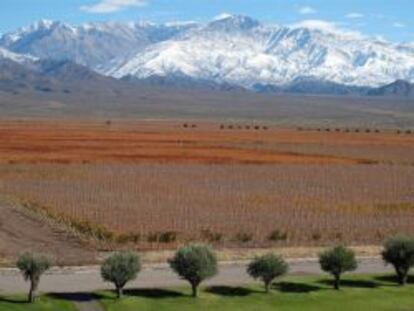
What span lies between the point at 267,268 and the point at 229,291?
1491 millimetres

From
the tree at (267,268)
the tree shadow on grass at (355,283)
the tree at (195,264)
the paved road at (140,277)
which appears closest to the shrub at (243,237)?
the paved road at (140,277)

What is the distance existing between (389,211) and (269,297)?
1025 inches

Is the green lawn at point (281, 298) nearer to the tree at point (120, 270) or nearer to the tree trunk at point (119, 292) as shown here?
the tree trunk at point (119, 292)

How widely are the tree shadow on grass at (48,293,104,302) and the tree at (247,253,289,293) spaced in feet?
17.8

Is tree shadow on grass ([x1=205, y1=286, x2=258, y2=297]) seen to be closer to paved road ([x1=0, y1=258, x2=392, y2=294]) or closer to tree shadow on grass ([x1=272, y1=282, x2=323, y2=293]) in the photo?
paved road ([x1=0, y1=258, x2=392, y2=294])

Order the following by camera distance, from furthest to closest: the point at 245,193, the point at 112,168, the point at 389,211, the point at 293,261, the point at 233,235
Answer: the point at 112,168 → the point at 245,193 → the point at 389,211 → the point at 233,235 → the point at 293,261

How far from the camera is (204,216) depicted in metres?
51.4

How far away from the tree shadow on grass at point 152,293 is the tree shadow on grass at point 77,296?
1.08 metres

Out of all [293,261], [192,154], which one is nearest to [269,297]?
[293,261]

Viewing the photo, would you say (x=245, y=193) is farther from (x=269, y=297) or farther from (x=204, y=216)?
(x=269, y=297)

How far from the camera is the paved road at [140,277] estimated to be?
31953 mm

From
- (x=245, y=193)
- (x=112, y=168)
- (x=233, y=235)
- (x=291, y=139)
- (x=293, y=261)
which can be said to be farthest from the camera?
(x=291, y=139)

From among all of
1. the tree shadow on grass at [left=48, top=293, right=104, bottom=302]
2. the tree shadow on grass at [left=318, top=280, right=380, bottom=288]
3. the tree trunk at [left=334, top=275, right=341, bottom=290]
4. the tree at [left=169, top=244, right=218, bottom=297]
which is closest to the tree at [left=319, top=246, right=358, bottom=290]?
the tree trunk at [left=334, top=275, right=341, bottom=290]

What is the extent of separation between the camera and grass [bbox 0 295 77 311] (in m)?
28.4
